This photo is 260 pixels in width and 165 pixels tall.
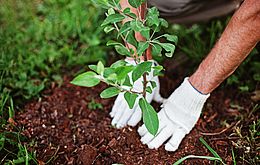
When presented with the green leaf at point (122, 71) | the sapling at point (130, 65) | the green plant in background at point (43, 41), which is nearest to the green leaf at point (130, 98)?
the sapling at point (130, 65)

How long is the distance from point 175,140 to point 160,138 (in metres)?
0.06

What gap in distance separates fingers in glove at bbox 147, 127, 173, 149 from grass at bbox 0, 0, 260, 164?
25cm

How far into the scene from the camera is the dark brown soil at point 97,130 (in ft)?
5.58

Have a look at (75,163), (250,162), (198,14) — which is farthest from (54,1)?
(250,162)

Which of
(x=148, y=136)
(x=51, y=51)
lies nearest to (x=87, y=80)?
(x=148, y=136)

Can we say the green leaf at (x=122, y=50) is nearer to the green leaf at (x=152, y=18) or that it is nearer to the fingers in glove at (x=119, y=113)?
the green leaf at (x=152, y=18)

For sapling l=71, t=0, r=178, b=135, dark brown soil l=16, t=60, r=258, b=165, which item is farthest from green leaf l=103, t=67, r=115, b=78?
dark brown soil l=16, t=60, r=258, b=165

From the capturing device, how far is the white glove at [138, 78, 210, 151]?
5.59 ft

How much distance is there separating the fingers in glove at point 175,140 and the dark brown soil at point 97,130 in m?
0.02

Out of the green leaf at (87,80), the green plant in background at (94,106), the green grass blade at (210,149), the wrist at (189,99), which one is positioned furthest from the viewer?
the green plant in background at (94,106)

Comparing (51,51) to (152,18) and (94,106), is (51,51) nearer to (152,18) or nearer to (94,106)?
(94,106)

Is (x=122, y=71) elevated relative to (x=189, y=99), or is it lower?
elevated

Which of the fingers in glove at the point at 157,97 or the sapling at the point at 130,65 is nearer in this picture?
the sapling at the point at 130,65

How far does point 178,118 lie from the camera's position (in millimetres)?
1724
